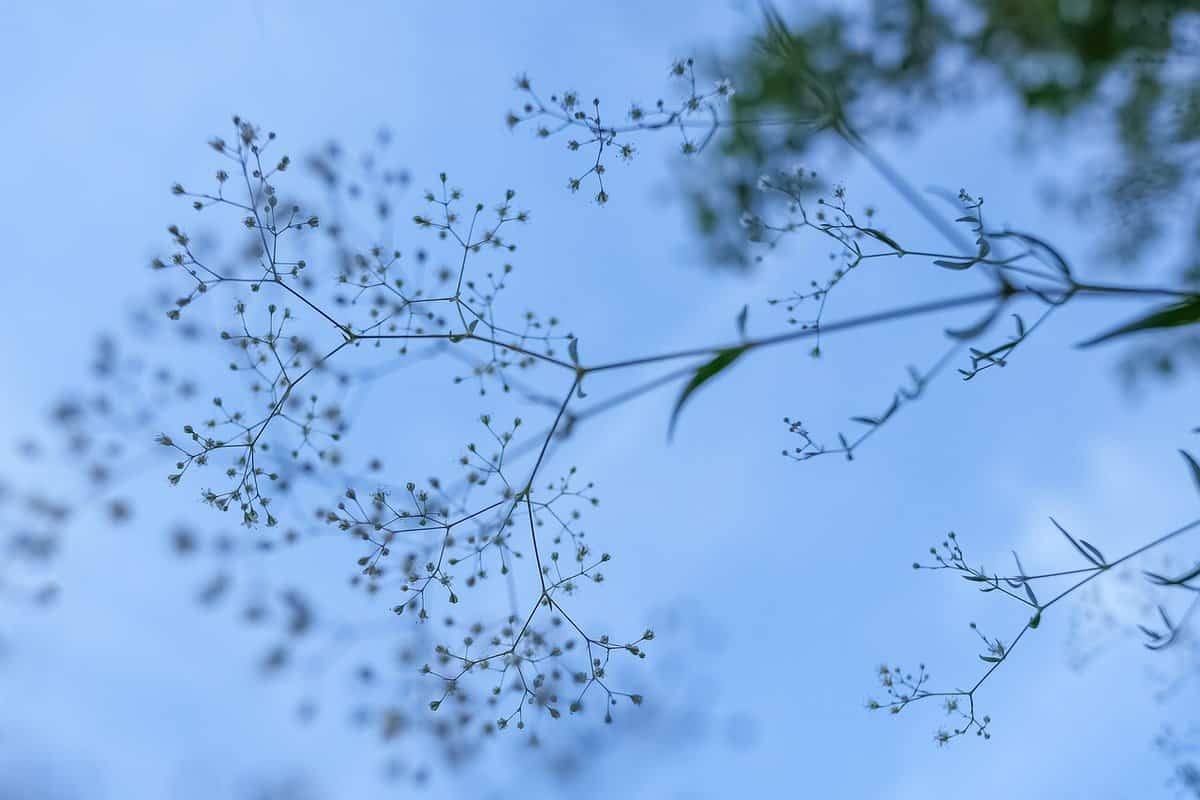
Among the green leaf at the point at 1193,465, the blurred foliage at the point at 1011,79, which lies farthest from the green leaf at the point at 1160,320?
the blurred foliage at the point at 1011,79

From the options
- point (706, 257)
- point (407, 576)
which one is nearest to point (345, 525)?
point (407, 576)

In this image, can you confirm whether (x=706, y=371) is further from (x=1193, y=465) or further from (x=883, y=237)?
(x=1193, y=465)

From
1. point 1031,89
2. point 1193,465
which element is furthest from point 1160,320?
point 1031,89

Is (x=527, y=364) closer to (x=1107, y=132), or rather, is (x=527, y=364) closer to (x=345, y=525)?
(x=345, y=525)

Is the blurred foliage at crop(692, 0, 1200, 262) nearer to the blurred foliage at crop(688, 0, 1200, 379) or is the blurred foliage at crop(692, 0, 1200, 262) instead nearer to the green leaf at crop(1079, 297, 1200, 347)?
the blurred foliage at crop(688, 0, 1200, 379)

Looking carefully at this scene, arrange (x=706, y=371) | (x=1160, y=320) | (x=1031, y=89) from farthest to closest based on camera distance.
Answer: (x=1031, y=89) → (x=706, y=371) → (x=1160, y=320)

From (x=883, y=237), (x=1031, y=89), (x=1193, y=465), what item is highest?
(x=1031, y=89)

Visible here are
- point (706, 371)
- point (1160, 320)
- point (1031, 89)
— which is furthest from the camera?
point (1031, 89)
